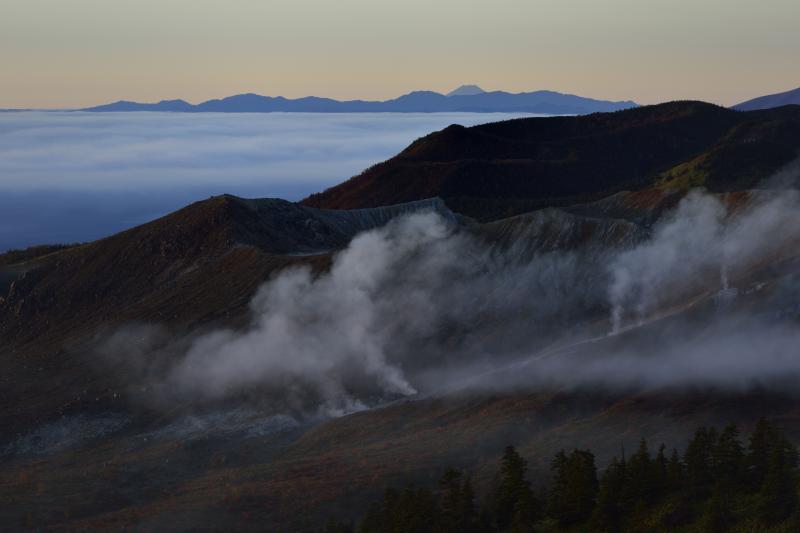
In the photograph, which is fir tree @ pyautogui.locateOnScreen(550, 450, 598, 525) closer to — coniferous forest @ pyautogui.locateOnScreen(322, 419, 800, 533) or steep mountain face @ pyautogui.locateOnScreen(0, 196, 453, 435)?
coniferous forest @ pyautogui.locateOnScreen(322, 419, 800, 533)

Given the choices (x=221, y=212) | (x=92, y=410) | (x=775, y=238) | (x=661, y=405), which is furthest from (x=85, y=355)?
(x=775, y=238)

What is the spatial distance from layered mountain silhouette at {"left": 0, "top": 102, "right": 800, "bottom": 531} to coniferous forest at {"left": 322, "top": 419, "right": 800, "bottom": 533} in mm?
5791

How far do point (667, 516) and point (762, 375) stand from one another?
21.5 m

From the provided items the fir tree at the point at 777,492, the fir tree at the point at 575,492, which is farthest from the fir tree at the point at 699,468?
the fir tree at the point at 575,492

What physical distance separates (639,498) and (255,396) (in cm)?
3968

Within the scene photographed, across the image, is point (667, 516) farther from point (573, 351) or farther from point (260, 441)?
point (260, 441)

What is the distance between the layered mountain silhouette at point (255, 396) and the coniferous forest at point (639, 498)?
579cm

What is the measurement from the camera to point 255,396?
7738 centimetres

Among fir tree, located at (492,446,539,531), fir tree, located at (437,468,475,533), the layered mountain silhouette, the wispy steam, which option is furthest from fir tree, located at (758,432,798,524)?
the wispy steam

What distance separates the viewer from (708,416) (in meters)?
57.2

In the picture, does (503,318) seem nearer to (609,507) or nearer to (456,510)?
(456,510)

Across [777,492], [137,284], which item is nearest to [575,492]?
[777,492]

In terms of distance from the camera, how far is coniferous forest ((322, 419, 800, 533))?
40.8 meters

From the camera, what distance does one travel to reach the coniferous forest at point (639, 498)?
134ft
